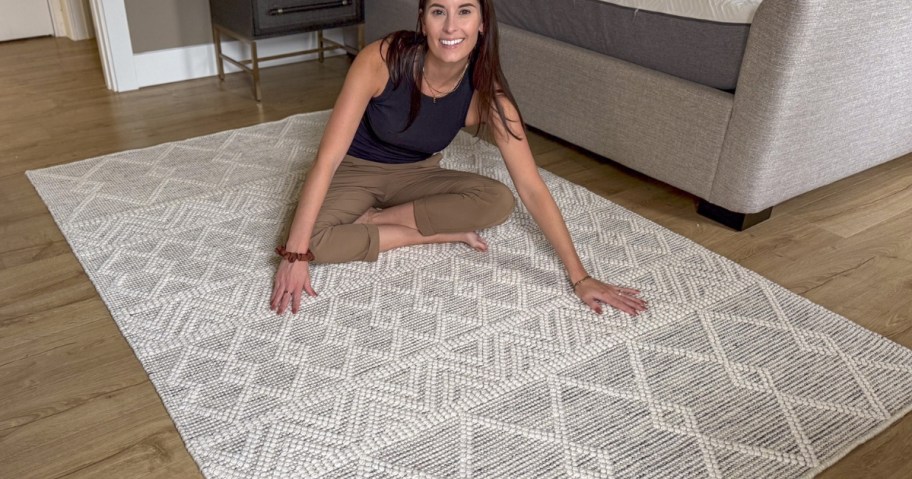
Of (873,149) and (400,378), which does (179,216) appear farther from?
(873,149)

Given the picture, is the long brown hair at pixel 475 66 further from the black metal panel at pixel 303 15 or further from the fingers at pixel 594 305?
the black metal panel at pixel 303 15

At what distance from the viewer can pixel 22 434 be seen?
136 centimetres

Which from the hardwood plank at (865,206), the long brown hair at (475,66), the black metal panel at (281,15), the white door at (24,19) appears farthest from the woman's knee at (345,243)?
the white door at (24,19)

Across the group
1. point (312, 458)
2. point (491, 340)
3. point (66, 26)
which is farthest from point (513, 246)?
point (66, 26)

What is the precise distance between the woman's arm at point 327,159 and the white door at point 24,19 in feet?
9.49

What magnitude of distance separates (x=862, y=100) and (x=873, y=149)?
242mm

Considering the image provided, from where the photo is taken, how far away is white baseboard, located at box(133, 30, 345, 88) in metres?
3.22

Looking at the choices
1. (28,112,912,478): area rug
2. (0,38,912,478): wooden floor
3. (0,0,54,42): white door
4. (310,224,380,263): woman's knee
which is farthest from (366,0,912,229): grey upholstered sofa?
(0,0,54,42): white door

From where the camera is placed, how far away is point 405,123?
1812mm

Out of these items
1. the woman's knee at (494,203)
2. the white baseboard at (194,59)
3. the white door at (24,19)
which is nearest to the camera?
the woman's knee at (494,203)

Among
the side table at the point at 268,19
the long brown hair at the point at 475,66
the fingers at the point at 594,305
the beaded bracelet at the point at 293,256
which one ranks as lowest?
the fingers at the point at 594,305

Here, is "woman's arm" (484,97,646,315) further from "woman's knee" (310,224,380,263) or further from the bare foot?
"woman's knee" (310,224,380,263)

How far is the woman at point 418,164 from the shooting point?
→ 168 cm

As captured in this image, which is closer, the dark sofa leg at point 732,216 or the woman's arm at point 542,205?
the woman's arm at point 542,205
